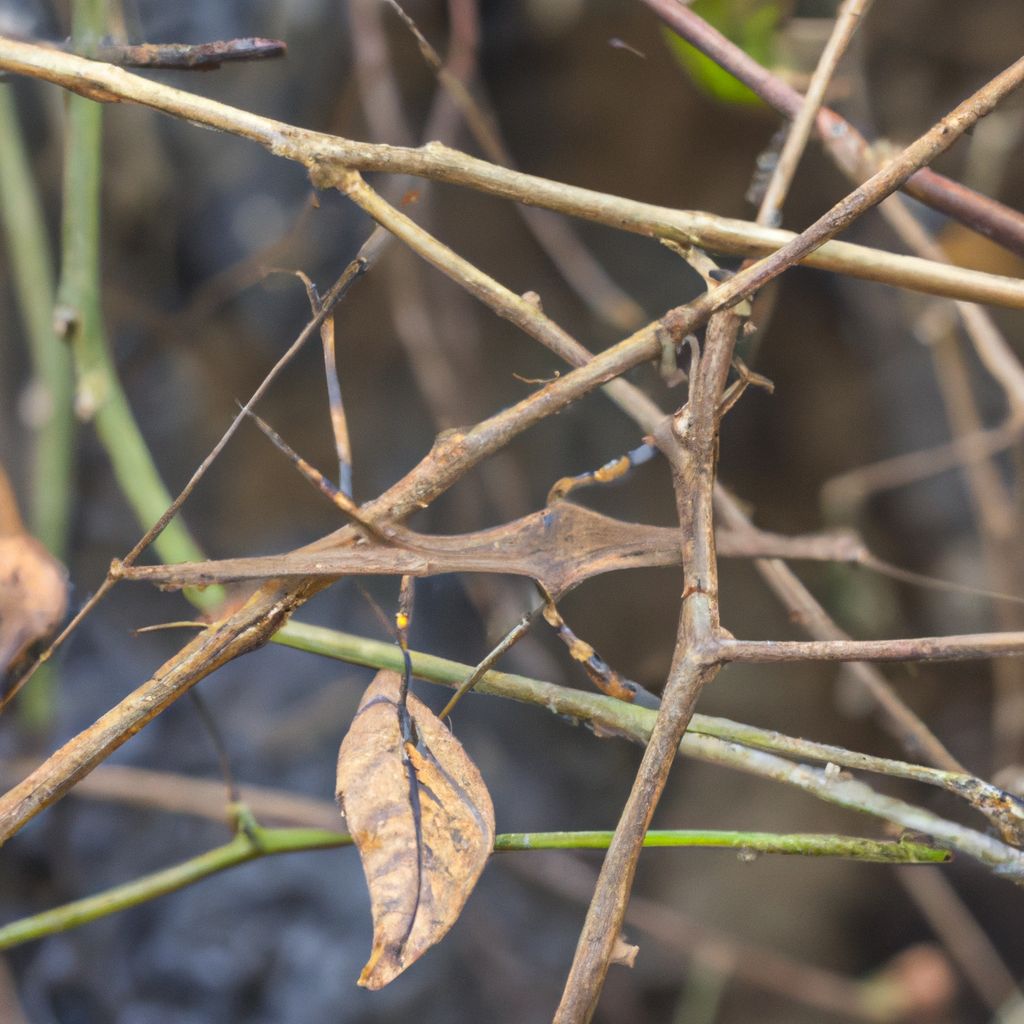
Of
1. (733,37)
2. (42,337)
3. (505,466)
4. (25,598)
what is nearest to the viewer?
(25,598)

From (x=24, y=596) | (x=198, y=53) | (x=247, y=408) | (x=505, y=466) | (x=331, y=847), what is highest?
(x=198, y=53)

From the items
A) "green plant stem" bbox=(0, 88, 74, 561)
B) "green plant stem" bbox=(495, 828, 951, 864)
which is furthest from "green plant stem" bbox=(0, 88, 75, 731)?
"green plant stem" bbox=(495, 828, 951, 864)

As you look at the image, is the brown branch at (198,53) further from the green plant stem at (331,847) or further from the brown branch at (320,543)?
the green plant stem at (331,847)

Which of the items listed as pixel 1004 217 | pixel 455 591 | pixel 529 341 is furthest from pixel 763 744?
pixel 529 341

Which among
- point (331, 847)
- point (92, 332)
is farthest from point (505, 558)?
point (92, 332)

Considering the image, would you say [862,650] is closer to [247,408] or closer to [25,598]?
[247,408]

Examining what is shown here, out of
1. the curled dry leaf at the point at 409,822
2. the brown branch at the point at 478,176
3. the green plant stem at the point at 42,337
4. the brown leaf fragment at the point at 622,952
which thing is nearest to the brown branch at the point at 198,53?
the brown branch at the point at 478,176

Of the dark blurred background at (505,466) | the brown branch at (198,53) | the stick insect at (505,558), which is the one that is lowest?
the dark blurred background at (505,466)
